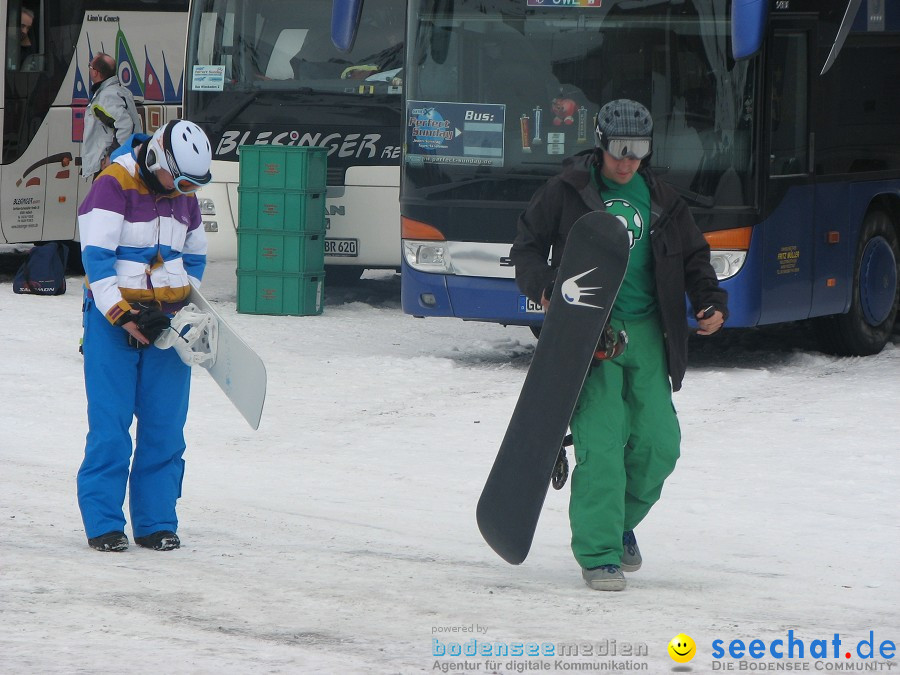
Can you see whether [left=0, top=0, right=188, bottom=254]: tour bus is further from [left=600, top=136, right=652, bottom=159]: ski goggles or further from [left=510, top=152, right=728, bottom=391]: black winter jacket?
[left=600, top=136, right=652, bottom=159]: ski goggles

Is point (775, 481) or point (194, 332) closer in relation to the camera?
point (194, 332)

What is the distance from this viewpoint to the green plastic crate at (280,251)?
1333 cm

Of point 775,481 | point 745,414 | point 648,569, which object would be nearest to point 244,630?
point 648,569

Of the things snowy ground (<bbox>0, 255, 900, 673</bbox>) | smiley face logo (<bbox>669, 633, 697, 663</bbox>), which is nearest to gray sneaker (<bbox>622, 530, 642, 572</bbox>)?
snowy ground (<bbox>0, 255, 900, 673</bbox>)

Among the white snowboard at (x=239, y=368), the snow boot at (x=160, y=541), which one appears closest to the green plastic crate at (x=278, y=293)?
the white snowboard at (x=239, y=368)

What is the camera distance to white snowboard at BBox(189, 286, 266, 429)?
6.17 metres

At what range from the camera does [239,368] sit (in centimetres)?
628

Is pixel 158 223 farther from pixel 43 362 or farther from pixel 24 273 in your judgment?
pixel 24 273

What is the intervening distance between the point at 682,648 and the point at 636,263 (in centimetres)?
147

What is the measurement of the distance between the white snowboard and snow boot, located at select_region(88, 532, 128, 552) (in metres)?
0.66

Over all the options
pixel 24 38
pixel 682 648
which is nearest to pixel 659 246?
pixel 682 648

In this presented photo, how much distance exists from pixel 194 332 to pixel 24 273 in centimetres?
864

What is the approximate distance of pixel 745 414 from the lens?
930 centimetres

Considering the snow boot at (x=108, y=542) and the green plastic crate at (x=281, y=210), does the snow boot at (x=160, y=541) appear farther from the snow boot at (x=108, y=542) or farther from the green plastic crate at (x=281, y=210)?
the green plastic crate at (x=281, y=210)
